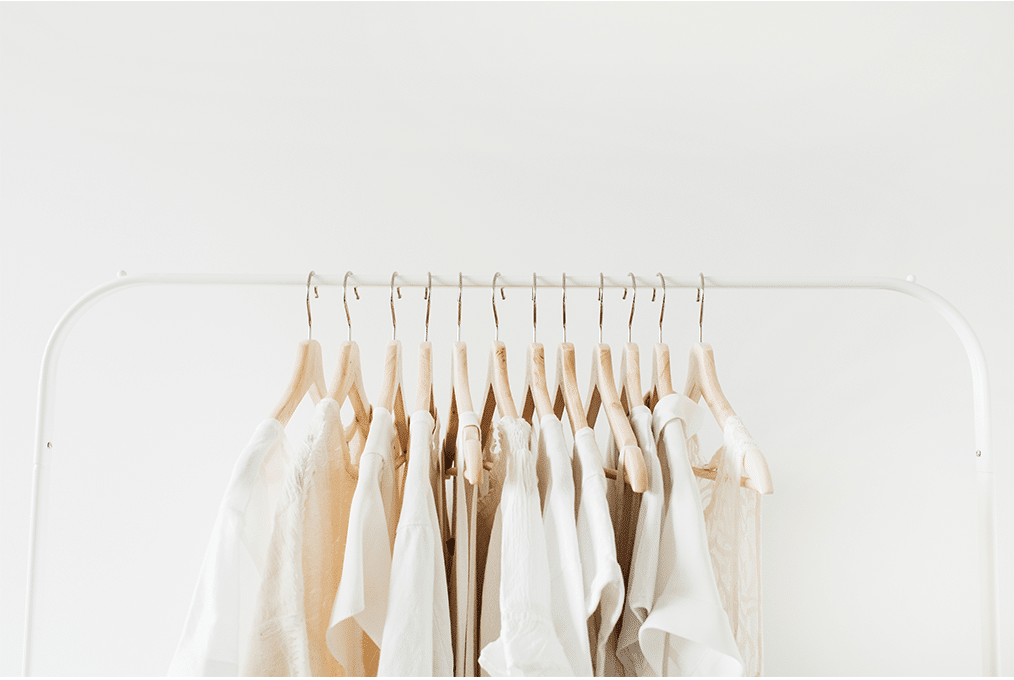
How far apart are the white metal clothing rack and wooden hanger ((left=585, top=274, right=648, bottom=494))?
107mm

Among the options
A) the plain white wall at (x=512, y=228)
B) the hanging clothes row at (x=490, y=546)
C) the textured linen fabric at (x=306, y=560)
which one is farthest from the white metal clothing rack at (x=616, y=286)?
the plain white wall at (x=512, y=228)

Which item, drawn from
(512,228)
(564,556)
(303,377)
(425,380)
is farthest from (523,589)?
(512,228)

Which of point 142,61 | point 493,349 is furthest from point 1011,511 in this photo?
point 142,61

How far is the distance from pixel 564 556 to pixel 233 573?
0.34 m

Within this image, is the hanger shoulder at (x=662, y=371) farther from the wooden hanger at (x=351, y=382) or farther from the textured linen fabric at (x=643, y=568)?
the wooden hanger at (x=351, y=382)

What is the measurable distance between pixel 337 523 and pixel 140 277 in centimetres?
41

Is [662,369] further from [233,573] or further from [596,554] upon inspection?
[233,573]

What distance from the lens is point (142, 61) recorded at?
1204 mm

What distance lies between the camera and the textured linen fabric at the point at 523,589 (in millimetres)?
586

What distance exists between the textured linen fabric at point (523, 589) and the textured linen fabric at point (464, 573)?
0.04 metres

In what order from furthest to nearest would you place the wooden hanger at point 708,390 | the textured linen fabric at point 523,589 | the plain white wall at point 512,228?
1. the plain white wall at point 512,228
2. the wooden hanger at point 708,390
3. the textured linen fabric at point 523,589

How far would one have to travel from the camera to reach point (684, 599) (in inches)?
25.1

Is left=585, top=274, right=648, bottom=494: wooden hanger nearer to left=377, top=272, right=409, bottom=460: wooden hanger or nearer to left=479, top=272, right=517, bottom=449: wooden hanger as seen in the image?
left=479, top=272, right=517, bottom=449: wooden hanger

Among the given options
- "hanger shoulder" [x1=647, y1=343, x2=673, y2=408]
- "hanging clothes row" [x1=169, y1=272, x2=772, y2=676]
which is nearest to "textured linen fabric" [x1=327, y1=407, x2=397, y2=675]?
"hanging clothes row" [x1=169, y1=272, x2=772, y2=676]
